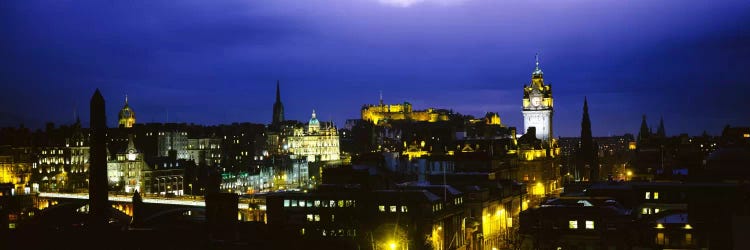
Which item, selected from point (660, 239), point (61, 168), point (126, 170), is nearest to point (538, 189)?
point (126, 170)

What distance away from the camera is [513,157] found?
16812 cm

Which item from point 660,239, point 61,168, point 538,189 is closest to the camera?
point 660,239

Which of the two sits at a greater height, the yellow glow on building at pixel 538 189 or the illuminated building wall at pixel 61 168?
the illuminated building wall at pixel 61 168

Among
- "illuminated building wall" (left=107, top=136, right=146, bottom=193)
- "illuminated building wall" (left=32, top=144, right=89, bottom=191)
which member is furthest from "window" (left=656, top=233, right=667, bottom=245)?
"illuminated building wall" (left=107, top=136, right=146, bottom=193)

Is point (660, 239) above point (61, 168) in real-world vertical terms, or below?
below

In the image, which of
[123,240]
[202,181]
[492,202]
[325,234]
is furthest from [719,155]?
[202,181]

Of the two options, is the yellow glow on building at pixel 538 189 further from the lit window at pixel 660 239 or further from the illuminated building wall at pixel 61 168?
the lit window at pixel 660 239

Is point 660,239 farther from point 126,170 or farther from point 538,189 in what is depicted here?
point 126,170

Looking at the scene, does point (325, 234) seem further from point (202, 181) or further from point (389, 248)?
point (202, 181)

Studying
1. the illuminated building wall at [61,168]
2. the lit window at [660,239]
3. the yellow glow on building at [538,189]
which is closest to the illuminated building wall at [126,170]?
the illuminated building wall at [61,168]

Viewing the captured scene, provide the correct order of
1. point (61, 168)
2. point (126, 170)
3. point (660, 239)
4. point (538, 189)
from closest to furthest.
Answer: point (660, 239)
point (61, 168)
point (126, 170)
point (538, 189)

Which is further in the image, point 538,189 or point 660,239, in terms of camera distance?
point 538,189

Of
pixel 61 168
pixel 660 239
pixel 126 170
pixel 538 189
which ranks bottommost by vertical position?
pixel 538 189

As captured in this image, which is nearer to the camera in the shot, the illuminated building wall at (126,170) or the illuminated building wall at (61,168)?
the illuminated building wall at (61,168)
